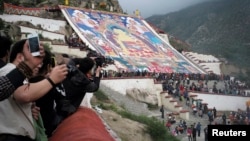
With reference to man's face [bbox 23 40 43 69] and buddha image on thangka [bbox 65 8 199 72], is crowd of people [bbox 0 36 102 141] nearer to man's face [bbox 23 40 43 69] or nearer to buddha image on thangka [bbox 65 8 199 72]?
man's face [bbox 23 40 43 69]

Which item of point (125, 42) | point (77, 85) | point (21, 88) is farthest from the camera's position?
point (125, 42)

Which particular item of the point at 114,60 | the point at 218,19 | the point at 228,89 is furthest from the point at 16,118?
the point at 218,19

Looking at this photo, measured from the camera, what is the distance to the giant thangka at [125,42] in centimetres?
2942

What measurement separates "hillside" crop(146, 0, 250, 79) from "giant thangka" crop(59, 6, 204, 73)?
33.6 meters

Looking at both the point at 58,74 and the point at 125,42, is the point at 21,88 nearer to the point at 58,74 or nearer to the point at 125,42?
the point at 58,74

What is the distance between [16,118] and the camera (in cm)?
279

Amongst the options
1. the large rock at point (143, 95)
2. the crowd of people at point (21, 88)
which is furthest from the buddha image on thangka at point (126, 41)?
the crowd of people at point (21, 88)

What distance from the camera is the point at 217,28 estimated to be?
105 m

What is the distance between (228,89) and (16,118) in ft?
94.2

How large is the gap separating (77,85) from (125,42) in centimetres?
2833

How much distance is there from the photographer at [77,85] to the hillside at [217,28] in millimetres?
63389

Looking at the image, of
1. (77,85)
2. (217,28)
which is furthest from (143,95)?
(217,28)

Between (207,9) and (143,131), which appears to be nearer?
(143,131)

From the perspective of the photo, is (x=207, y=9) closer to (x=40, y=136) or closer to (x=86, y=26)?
(x=86, y=26)
